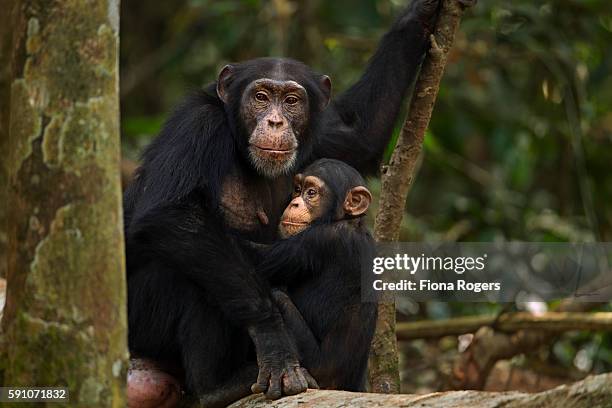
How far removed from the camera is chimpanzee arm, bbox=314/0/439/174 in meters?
6.15

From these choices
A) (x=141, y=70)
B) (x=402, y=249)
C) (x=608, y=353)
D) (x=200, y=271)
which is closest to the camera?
(x=200, y=271)

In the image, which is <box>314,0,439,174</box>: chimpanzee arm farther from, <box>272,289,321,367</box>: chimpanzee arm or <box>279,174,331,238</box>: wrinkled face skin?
<box>272,289,321,367</box>: chimpanzee arm

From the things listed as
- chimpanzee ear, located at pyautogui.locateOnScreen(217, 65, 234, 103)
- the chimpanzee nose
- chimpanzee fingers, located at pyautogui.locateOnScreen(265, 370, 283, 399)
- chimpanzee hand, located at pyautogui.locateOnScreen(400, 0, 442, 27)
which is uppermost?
chimpanzee hand, located at pyautogui.locateOnScreen(400, 0, 442, 27)

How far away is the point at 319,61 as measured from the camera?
34.4 feet

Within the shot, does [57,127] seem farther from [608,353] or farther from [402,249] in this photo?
[608,353]

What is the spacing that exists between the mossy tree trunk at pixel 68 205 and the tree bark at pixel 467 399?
1.15m

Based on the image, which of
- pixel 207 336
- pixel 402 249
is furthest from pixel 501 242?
pixel 207 336

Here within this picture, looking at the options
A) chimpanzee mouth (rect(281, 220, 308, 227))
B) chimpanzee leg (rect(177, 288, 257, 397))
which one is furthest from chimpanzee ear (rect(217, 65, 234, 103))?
chimpanzee leg (rect(177, 288, 257, 397))

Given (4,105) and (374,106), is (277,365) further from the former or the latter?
(4,105)

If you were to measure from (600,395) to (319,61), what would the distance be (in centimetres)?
761

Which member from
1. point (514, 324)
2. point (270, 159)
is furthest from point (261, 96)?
point (514, 324)

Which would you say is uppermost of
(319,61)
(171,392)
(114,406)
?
(319,61)

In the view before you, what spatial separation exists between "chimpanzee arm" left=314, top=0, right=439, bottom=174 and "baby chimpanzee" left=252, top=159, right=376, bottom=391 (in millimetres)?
1100

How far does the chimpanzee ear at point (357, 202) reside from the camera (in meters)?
5.37
